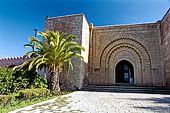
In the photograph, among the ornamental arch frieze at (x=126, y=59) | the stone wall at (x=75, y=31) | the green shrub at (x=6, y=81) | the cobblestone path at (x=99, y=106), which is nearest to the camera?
the cobblestone path at (x=99, y=106)

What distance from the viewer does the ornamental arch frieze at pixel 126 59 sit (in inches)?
410

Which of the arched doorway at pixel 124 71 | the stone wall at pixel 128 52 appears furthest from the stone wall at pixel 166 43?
the arched doorway at pixel 124 71

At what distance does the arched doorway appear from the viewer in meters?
12.0

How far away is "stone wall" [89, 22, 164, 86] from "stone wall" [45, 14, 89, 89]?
1.79 m

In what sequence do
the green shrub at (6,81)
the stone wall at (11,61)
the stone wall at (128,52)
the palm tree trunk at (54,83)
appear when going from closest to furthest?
the green shrub at (6,81) → the palm tree trunk at (54,83) → the stone wall at (128,52) → the stone wall at (11,61)

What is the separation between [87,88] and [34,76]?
13.5ft

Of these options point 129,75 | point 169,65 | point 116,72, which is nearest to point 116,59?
point 116,72

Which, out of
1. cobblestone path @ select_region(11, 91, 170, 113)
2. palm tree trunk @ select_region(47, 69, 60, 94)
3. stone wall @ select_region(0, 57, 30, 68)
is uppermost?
stone wall @ select_region(0, 57, 30, 68)

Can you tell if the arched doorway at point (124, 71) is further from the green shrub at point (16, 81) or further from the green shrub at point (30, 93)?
the green shrub at point (30, 93)

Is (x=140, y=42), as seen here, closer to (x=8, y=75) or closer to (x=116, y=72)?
(x=116, y=72)

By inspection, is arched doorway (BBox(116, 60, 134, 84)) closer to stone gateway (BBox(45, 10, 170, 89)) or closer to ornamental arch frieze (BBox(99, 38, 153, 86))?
stone gateway (BBox(45, 10, 170, 89))

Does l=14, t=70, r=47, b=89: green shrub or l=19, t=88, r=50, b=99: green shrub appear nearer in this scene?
l=19, t=88, r=50, b=99: green shrub

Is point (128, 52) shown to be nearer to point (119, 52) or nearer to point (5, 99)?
point (119, 52)

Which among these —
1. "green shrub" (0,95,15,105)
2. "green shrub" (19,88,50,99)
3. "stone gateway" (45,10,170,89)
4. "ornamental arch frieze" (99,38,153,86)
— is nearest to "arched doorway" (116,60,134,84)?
"stone gateway" (45,10,170,89)
